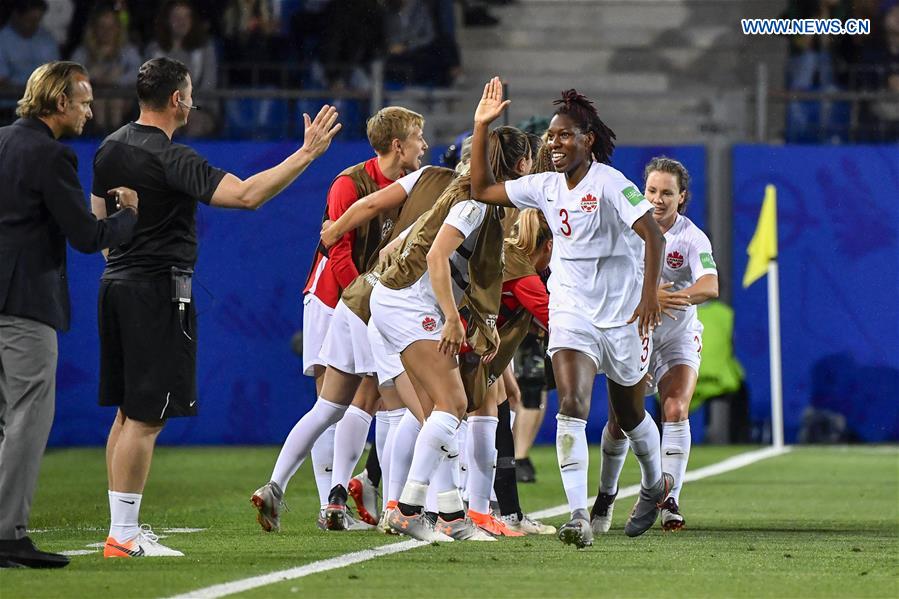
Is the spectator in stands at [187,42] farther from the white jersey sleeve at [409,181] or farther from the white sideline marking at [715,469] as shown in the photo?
the white jersey sleeve at [409,181]

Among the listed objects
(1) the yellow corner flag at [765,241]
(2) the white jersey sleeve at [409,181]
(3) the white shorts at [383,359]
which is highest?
(1) the yellow corner flag at [765,241]

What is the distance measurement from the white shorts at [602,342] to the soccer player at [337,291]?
3.83ft

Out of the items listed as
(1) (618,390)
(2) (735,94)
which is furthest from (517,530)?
(2) (735,94)

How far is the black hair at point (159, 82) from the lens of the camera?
7.03m

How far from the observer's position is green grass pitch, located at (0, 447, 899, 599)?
6.01 meters

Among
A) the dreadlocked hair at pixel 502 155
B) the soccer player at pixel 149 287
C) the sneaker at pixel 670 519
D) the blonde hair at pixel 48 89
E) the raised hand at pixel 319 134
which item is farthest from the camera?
the sneaker at pixel 670 519

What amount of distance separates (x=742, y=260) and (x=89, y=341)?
21.9 feet

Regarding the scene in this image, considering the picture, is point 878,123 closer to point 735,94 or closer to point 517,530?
point 735,94

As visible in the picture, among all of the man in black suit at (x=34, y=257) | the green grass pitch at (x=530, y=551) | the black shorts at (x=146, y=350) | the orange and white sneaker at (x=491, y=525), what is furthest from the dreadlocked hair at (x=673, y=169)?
the man in black suit at (x=34, y=257)

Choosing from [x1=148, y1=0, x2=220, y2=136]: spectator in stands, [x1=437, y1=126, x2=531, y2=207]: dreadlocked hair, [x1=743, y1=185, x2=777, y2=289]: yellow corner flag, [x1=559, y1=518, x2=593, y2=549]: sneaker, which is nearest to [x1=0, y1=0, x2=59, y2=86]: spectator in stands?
[x1=148, y1=0, x2=220, y2=136]: spectator in stands

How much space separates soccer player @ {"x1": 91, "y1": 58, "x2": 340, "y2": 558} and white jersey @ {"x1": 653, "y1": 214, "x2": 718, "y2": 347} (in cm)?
282

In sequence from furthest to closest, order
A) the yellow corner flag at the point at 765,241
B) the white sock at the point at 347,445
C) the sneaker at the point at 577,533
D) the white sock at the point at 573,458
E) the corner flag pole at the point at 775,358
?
the yellow corner flag at the point at 765,241 → the corner flag pole at the point at 775,358 → the white sock at the point at 347,445 → the white sock at the point at 573,458 → the sneaker at the point at 577,533

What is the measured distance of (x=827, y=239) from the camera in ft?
56.4

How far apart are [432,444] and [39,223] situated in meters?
2.05
